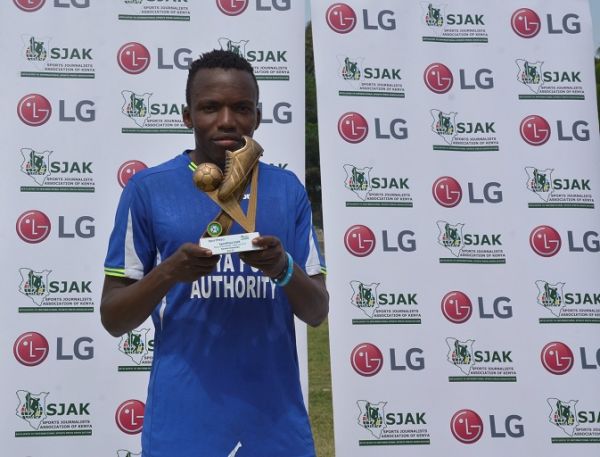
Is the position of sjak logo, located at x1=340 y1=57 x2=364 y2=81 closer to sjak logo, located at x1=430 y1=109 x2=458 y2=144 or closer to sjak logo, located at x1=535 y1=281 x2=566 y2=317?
sjak logo, located at x1=430 y1=109 x2=458 y2=144

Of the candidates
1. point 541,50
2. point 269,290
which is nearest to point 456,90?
point 541,50

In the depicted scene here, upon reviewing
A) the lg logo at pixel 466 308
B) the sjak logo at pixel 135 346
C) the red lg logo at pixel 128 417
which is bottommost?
the red lg logo at pixel 128 417

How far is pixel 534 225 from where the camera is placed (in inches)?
152

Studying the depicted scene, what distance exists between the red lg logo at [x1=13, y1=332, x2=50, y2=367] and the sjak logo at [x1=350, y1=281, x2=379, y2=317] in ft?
5.02

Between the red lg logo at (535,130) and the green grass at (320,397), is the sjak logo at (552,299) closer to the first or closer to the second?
the red lg logo at (535,130)

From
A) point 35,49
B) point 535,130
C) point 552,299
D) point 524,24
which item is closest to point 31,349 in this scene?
point 35,49

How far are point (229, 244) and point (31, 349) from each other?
8.19ft

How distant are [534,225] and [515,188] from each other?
0.72 feet

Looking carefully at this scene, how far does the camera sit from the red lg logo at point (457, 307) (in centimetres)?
378

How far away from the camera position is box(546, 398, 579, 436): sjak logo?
380 cm

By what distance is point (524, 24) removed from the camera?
13.0ft

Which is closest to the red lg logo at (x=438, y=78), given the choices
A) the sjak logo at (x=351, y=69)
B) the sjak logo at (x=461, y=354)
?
the sjak logo at (x=351, y=69)

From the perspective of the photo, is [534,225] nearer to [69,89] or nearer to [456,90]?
[456,90]

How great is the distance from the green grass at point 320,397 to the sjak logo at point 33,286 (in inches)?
78.0
